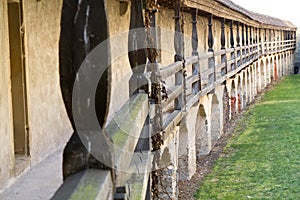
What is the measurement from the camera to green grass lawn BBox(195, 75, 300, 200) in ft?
31.6

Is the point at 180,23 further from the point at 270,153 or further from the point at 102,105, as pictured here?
the point at 102,105

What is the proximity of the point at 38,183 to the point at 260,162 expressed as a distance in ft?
26.0

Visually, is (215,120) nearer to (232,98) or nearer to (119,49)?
(232,98)

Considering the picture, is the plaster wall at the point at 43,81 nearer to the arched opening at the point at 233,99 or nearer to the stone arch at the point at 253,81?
the arched opening at the point at 233,99

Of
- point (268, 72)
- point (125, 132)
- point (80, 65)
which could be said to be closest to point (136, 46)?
point (125, 132)

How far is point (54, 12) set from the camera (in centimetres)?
645

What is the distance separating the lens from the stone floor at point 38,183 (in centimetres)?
423

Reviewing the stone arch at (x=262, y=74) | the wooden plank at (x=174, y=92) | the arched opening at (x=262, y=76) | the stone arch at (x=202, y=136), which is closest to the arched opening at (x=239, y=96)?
the stone arch at (x=202, y=136)

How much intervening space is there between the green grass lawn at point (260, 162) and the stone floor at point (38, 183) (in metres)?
4.49

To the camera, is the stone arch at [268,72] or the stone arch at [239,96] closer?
the stone arch at [239,96]

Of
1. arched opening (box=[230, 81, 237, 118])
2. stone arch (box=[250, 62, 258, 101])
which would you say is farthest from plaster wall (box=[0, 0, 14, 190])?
stone arch (box=[250, 62, 258, 101])

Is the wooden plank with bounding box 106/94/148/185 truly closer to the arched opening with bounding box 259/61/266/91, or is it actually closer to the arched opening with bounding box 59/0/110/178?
the arched opening with bounding box 59/0/110/178

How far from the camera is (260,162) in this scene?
11914 mm

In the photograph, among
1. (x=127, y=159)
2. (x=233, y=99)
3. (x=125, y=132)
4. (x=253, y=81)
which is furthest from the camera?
(x=253, y=81)
